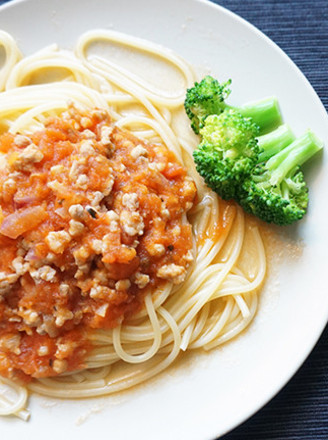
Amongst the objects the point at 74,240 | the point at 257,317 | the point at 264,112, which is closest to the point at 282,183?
the point at 264,112

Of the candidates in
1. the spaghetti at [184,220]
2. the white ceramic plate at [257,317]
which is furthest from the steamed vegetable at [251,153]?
the spaghetti at [184,220]

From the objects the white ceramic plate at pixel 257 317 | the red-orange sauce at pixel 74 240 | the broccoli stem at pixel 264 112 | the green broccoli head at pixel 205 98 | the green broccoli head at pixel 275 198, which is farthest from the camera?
→ the broccoli stem at pixel 264 112

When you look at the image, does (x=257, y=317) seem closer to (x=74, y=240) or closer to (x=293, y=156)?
(x=293, y=156)

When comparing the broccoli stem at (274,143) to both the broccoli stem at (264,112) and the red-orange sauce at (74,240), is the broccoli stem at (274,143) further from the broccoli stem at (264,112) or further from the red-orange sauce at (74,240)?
the red-orange sauce at (74,240)

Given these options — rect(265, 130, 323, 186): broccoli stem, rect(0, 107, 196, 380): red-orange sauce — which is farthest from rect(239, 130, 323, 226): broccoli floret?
rect(0, 107, 196, 380): red-orange sauce

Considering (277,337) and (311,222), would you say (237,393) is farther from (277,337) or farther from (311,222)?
(311,222)

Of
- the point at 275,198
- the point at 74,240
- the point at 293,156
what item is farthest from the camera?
the point at 293,156

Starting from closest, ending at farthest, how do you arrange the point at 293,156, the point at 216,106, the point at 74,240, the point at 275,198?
the point at 74,240
the point at 275,198
the point at 293,156
the point at 216,106
